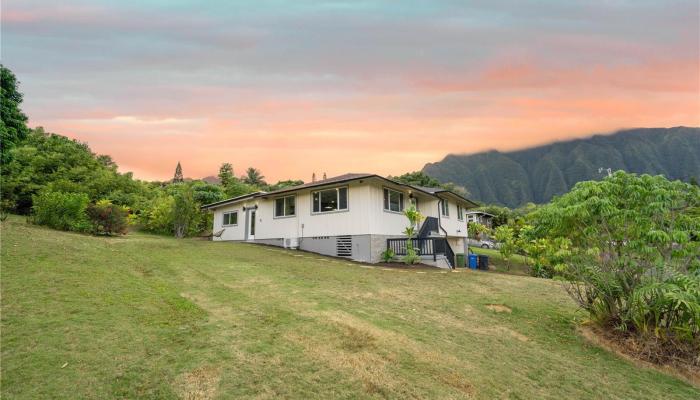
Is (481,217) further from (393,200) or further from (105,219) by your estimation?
(105,219)

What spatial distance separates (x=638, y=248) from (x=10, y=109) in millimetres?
35208

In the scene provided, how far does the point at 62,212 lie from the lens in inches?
573

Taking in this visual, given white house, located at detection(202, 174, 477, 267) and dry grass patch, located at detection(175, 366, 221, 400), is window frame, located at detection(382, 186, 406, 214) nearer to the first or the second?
white house, located at detection(202, 174, 477, 267)

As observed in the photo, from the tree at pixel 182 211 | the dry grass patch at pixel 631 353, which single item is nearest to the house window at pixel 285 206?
the tree at pixel 182 211

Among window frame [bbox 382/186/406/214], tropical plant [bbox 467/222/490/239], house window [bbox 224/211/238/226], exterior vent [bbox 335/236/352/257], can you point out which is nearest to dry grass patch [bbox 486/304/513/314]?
exterior vent [bbox 335/236/352/257]

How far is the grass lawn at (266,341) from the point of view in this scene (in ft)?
10.9

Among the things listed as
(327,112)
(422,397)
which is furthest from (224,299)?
(327,112)

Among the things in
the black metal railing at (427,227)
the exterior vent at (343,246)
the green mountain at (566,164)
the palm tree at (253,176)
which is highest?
the green mountain at (566,164)

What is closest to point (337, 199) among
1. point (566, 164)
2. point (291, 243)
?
point (291, 243)

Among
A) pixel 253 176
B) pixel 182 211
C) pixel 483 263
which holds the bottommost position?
pixel 483 263

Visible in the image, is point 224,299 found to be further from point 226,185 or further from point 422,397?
point 226,185

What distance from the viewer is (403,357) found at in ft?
14.6

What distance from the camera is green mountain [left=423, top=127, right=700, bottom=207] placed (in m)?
104

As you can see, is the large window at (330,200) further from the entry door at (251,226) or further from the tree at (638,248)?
the tree at (638,248)
